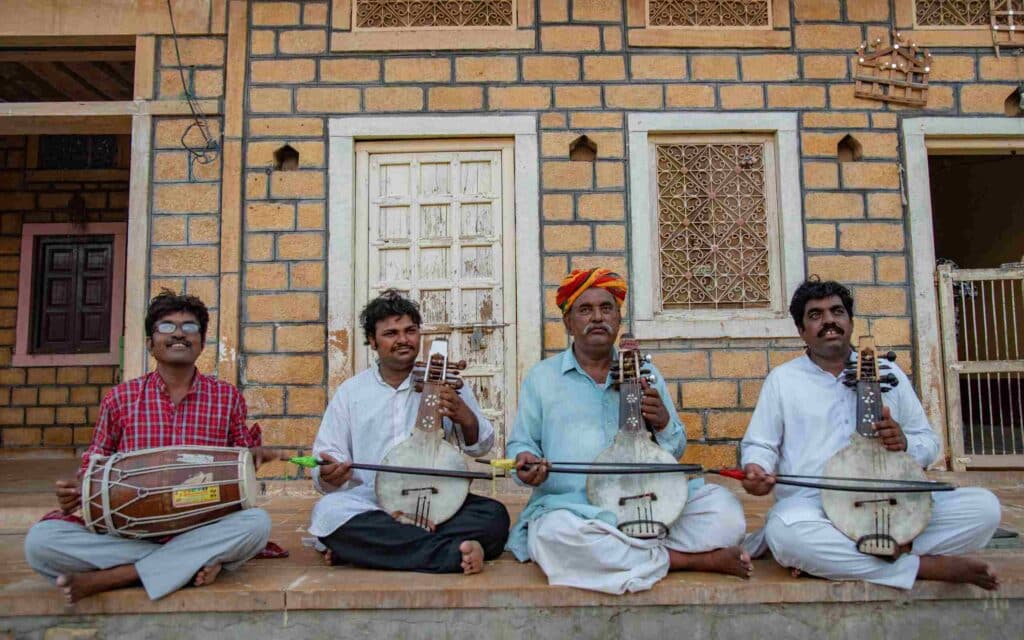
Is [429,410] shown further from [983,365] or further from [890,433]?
[983,365]

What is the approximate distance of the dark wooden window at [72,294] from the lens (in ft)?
27.6

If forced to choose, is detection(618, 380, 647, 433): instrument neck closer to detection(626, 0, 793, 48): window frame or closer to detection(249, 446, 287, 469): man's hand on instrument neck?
detection(249, 446, 287, 469): man's hand on instrument neck

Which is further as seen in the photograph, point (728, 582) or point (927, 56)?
point (927, 56)

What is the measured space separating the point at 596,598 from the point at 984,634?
150 centimetres

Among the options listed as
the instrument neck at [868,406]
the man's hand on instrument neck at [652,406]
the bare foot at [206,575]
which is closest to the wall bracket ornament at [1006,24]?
the instrument neck at [868,406]

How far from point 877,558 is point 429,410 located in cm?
183

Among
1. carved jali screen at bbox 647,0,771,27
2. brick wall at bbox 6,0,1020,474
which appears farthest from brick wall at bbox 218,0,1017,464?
carved jali screen at bbox 647,0,771,27

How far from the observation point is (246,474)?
10.1 feet

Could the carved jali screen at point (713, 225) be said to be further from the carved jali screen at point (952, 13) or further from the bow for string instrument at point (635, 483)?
the bow for string instrument at point (635, 483)

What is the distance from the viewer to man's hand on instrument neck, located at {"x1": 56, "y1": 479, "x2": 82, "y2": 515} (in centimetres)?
296

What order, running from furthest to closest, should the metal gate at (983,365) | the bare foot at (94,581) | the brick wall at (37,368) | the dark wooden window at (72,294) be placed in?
1. the dark wooden window at (72,294)
2. the brick wall at (37,368)
3. the metal gate at (983,365)
4. the bare foot at (94,581)

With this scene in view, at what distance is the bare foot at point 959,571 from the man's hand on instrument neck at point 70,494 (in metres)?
3.23

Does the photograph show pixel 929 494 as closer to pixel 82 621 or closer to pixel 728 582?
pixel 728 582

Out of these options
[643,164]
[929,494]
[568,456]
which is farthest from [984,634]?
[643,164]
